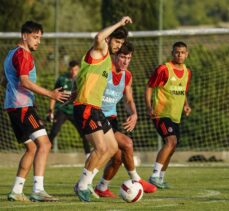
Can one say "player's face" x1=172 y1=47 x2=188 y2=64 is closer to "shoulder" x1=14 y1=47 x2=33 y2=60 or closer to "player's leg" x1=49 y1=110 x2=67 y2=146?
"shoulder" x1=14 y1=47 x2=33 y2=60

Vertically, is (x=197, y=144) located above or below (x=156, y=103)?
below

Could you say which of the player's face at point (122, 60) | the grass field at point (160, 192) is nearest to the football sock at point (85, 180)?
the grass field at point (160, 192)

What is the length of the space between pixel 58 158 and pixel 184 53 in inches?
317

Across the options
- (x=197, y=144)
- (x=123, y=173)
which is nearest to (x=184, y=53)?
(x=123, y=173)

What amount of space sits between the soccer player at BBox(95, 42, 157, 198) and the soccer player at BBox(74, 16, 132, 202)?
2.96ft

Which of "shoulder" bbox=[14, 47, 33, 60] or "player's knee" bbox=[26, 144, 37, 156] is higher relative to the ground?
"shoulder" bbox=[14, 47, 33, 60]

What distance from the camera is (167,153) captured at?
1450cm

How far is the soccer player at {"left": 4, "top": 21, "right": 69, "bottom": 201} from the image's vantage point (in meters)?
11.5

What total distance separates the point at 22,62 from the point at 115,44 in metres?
1.26

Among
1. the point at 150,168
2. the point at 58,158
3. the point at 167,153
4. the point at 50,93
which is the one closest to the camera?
the point at 50,93

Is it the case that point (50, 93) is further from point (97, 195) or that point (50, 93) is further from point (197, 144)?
point (197, 144)

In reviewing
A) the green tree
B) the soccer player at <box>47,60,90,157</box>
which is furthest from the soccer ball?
the green tree

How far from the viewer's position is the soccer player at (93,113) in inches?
450

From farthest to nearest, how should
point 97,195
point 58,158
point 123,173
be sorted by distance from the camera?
point 58,158 < point 123,173 < point 97,195
